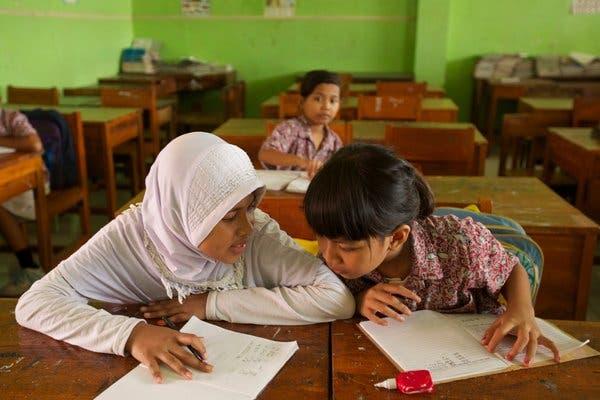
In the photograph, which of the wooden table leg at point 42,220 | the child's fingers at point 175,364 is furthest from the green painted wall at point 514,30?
the child's fingers at point 175,364

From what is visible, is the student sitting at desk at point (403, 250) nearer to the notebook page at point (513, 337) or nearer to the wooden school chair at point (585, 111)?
the notebook page at point (513, 337)

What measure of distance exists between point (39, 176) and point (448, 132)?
70.7 inches

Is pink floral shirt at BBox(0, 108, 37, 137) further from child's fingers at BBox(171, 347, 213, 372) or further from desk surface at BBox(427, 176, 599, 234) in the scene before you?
child's fingers at BBox(171, 347, 213, 372)

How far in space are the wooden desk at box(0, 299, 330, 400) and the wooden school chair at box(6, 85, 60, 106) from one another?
10.6 ft

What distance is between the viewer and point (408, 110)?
365 centimetres

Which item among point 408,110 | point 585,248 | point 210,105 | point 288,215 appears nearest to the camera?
point 585,248

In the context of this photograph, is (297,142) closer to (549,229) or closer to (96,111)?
(549,229)

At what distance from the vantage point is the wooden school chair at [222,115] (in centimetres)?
482

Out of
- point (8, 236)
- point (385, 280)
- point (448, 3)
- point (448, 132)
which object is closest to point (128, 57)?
point (448, 3)

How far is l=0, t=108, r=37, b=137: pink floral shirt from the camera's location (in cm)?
252

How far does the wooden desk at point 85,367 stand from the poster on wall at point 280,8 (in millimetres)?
5884

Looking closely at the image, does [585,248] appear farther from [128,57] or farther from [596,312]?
[128,57]

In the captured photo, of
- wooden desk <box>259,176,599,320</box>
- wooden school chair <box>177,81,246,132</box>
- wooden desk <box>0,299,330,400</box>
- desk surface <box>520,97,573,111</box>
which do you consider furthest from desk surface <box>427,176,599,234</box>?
wooden school chair <box>177,81,246,132</box>

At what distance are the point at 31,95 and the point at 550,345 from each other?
3.83 metres
